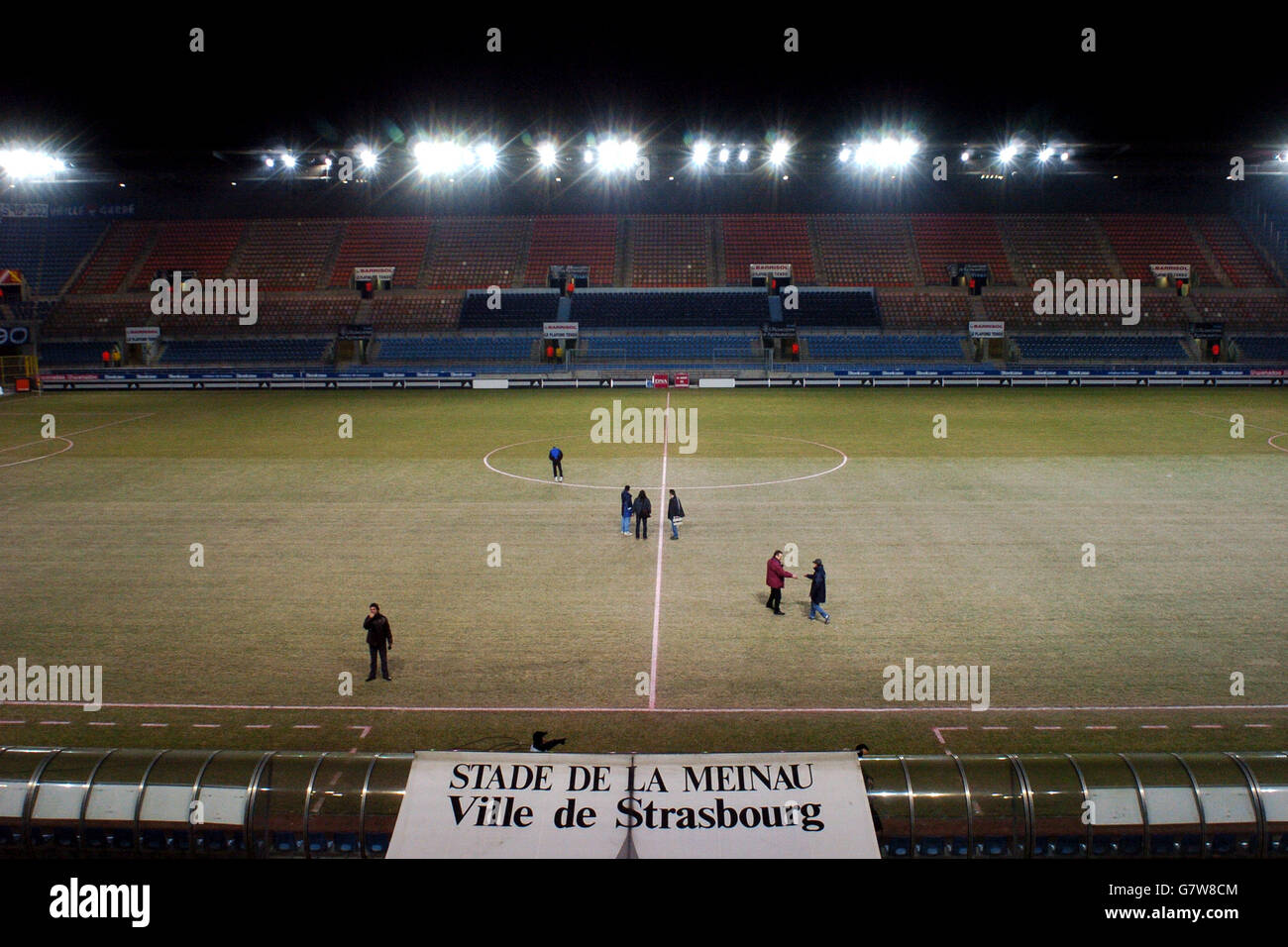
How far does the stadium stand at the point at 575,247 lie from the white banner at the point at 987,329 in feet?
102

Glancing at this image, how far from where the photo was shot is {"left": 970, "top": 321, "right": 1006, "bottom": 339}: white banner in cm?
6288

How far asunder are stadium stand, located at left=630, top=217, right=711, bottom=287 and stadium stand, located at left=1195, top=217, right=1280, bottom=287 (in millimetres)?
45369

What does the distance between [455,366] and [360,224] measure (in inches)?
972

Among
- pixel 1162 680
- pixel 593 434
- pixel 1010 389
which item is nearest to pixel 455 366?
pixel 593 434

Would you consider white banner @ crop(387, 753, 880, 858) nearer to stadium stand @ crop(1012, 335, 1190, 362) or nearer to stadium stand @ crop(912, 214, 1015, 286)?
stadium stand @ crop(1012, 335, 1190, 362)

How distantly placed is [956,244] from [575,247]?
116 feet

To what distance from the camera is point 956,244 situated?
248ft

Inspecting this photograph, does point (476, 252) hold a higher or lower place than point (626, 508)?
higher

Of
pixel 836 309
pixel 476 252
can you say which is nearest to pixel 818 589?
pixel 836 309

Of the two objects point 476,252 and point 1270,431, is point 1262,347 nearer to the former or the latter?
point 1270,431

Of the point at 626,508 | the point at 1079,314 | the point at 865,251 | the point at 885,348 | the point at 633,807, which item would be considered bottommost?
the point at 633,807

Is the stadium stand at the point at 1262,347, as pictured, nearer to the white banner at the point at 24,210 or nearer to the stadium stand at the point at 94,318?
the stadium stand at the point at 94,318

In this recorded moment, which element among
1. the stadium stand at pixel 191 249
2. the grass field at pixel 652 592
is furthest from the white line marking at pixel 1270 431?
the stadium stand at pixel 191 249

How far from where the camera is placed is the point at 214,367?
63.7 metres
